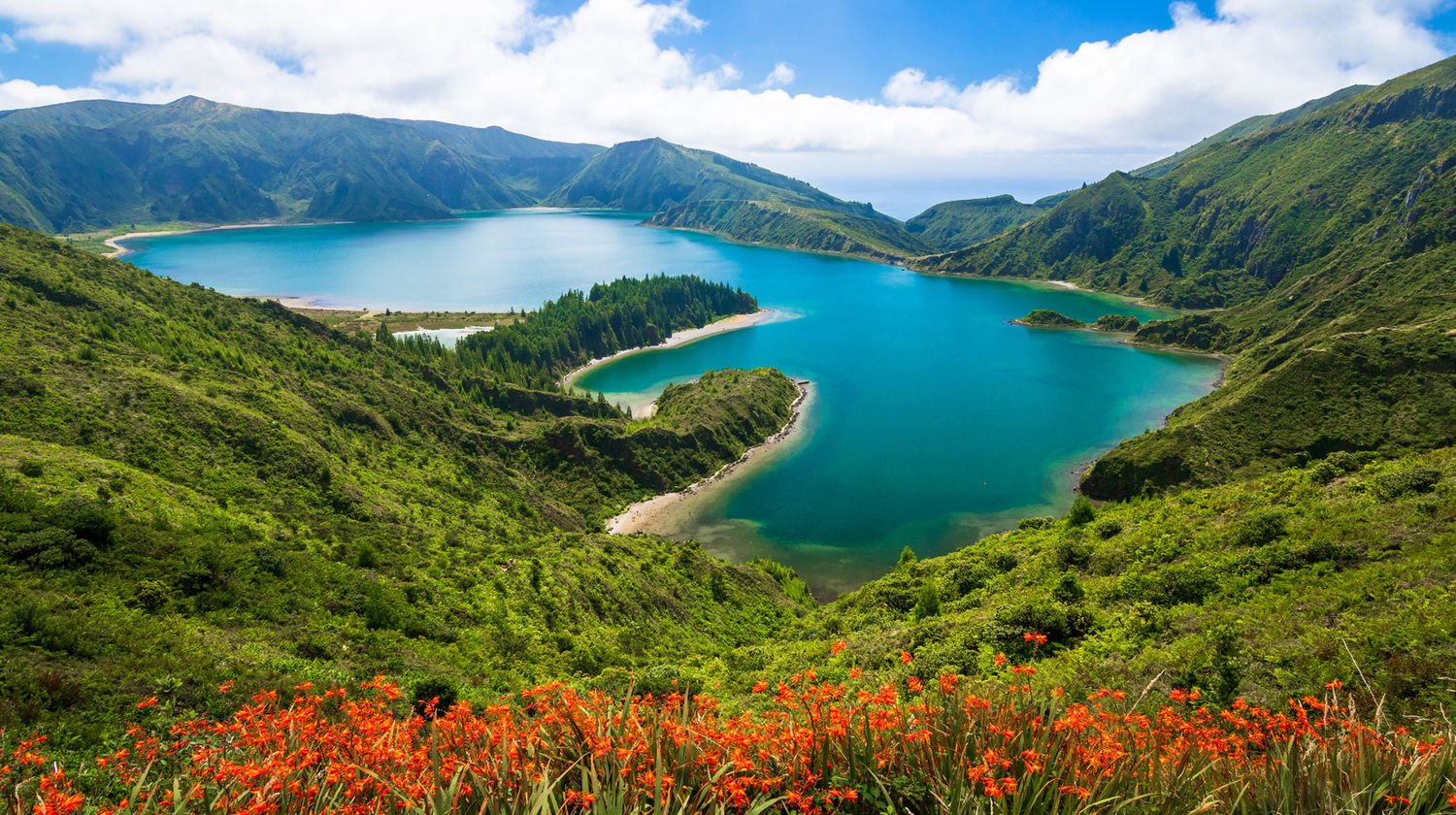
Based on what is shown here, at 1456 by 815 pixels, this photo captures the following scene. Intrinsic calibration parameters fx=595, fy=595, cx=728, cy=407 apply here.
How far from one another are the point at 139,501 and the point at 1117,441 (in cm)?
9799

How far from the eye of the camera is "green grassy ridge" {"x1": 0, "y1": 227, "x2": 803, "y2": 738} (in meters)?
18.2

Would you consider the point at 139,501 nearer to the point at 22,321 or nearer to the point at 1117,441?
the point at 22,321

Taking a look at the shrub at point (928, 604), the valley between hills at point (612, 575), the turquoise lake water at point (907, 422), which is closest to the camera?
the valley between hills at point (612, 575)

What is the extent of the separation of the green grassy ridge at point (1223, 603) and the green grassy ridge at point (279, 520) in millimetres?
10738

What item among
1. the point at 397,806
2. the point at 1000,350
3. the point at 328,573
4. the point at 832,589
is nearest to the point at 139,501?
the point at 328,573

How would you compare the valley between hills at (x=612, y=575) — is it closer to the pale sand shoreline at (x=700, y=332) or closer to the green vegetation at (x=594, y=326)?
the green vegetation at (x=594, y=326)

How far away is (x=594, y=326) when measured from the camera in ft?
442

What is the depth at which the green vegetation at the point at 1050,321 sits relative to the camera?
16288 cm

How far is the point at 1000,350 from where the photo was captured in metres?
137

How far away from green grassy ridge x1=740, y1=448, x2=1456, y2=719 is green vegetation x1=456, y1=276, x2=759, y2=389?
265 feet

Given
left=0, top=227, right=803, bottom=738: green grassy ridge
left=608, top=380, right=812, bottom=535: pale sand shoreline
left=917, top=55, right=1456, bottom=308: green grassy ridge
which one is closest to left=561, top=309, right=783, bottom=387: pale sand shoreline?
left=608, top=380, right=812, bottom=535: pale sand shoreline

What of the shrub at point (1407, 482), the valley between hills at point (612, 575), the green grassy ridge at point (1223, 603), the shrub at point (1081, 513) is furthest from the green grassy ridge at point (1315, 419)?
the shrub at point (1407, 482)

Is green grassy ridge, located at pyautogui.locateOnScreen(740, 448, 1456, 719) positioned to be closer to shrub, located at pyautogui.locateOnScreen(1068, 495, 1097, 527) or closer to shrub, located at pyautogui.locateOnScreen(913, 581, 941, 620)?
shrub, located at pyautogui.locateOnScreen(913, 581, 941, 620)

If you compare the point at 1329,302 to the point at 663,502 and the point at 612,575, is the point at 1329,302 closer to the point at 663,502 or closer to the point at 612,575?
the point at 663,502
